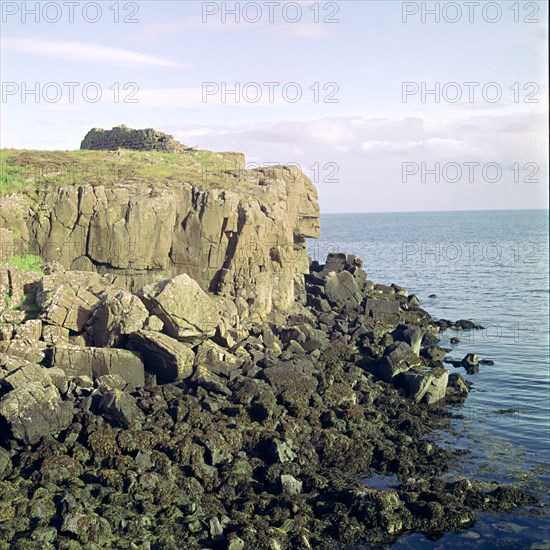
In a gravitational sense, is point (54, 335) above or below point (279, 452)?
above

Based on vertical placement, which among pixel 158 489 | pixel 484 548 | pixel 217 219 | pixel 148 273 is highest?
pixel 217 219

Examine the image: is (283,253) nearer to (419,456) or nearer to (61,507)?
(419,456)

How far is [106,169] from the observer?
169 feet

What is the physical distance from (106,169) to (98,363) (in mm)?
21209

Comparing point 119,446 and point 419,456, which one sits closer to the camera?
point 119,446

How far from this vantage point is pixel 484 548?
78.7 ft

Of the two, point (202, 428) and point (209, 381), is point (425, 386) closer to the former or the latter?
point (209, 381)

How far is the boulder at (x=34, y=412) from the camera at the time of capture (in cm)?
2852

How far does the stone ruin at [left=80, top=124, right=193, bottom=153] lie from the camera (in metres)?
64.1

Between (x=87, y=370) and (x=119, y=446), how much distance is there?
719 centimetres

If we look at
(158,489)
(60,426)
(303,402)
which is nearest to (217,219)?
(303,402)

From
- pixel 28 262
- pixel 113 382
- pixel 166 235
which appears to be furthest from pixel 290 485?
pixel 28 262

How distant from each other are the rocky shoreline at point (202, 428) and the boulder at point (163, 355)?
0.26 feet

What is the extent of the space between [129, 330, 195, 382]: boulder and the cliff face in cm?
980
